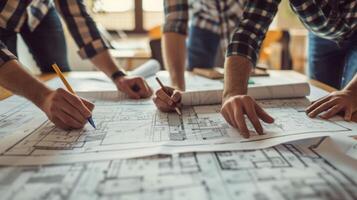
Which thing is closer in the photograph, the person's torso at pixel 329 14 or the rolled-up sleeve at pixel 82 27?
the person's torso at pixel 329 14

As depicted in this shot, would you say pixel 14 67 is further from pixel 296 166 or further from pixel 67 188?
pixel 296 166

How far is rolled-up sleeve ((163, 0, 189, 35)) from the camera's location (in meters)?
1.14

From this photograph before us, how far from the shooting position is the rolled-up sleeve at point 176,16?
1143 mm

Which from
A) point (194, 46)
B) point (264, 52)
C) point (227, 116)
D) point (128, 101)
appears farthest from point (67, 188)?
point (264, 52)

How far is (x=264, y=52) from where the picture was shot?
358cm

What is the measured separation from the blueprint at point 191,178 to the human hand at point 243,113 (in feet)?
0.30

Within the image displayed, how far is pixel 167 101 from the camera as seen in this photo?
2.53 feet

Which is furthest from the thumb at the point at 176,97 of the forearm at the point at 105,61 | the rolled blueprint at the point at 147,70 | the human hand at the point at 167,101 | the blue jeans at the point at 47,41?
the blue jeans at the point at 47,41

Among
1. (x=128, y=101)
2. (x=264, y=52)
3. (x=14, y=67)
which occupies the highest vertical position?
(x=14, y=67)

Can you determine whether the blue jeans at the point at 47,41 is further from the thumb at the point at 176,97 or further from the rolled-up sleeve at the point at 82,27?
the thumb at the point at 176,97

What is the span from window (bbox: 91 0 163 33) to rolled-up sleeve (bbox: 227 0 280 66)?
2.90m

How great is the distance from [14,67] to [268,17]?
554mm

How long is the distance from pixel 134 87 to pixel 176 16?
0.32 m

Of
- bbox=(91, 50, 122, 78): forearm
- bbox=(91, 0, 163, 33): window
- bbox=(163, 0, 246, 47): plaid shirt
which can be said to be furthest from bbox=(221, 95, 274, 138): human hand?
bbox=(91, 0, 163, 33): window
